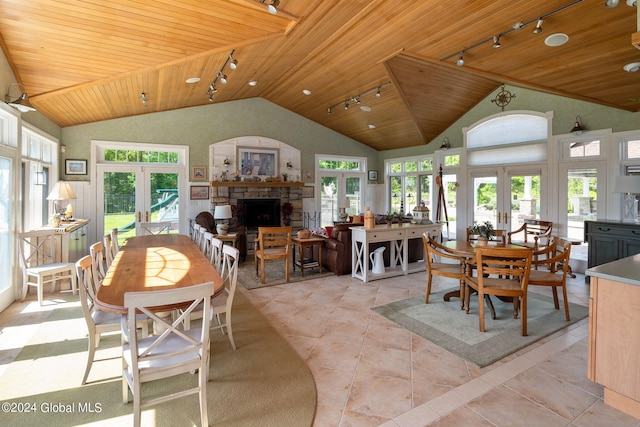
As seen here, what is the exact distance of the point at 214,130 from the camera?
775 cm

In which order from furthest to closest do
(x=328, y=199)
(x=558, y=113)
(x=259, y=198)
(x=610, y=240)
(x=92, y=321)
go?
(x=328, y=199) < (x=259, y=198) < (x=558, y=113) < (x=610, y=240) < (x=92, y=321)

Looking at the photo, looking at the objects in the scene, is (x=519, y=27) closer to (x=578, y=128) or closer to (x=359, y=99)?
(x=578, y=128)

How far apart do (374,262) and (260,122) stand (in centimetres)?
482

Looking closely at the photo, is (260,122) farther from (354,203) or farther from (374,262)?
(374,262)

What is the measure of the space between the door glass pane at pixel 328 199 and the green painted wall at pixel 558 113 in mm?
3317

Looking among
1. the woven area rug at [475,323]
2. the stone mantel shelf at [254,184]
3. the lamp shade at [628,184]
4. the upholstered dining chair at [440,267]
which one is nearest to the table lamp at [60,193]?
the stone mantel shelf at [254,184]

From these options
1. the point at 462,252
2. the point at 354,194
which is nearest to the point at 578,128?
the point at 462,252

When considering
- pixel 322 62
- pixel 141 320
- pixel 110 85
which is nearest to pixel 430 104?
pixel 322 62

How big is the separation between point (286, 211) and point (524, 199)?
5268 millimetres

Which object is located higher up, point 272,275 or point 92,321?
point 92,321

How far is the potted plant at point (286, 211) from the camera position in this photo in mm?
8406

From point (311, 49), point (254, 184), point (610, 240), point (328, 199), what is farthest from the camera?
point (328, 199)

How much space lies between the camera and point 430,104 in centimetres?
683

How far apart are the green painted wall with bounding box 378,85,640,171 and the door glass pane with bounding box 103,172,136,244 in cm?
733
